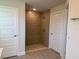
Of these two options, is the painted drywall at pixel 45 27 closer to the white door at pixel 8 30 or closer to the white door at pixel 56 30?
the white door at pixel 56 30

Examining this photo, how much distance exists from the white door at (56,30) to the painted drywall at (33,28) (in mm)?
1637

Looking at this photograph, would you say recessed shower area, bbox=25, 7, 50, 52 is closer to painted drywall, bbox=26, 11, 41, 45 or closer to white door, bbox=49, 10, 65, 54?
painted drywall, bbox=26, 11, 41, 45

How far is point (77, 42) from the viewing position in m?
1.91

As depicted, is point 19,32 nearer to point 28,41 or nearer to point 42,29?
point 28,41

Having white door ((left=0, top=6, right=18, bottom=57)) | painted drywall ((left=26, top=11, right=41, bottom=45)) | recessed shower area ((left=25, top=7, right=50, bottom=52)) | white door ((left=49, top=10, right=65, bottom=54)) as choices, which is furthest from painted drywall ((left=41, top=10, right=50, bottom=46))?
white door ((left=0, top=6, right=18, bottom=57))

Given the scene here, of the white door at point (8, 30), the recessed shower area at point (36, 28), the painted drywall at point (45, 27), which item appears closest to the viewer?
the white door at point (8, 30)

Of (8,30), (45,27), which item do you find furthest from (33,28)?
(8,30)

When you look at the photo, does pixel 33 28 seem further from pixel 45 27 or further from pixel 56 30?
pixel 56 30

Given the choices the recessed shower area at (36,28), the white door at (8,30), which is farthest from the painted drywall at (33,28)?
the white door at (8,30)

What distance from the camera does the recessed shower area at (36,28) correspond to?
600cm

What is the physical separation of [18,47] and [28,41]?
218 cm

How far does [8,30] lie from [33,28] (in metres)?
2.84

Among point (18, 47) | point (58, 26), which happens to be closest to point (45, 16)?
point (58, 26)

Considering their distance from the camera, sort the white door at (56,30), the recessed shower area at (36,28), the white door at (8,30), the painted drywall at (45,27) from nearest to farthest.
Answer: the white door at (8,30)
the white door at (56,30)
the painted drywall at (45,27)
the recessed shower area at (36,28)
